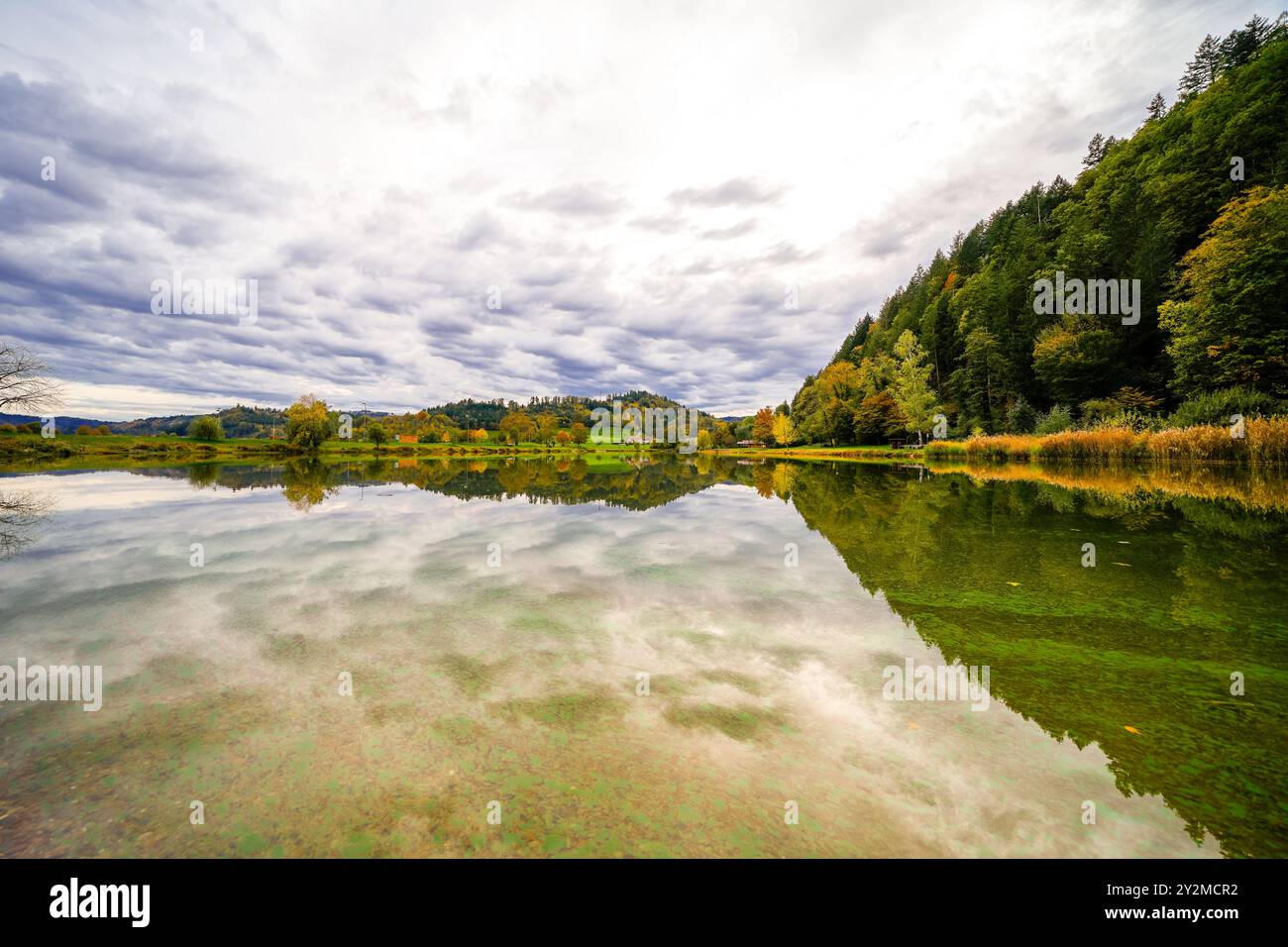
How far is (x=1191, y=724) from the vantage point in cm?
412

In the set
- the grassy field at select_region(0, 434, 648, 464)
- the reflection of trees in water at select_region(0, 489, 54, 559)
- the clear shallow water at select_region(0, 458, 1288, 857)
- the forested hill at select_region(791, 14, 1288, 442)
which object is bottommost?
the clear shallow water at select_region(0, 458, 1288, 857)

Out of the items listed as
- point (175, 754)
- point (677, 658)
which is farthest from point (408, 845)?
point (677, 658)

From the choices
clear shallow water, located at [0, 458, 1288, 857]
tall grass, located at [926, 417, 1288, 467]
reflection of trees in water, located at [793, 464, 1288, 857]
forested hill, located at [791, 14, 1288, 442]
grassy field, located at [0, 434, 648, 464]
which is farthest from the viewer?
grassy field, located at [0, 434, 648, 464]

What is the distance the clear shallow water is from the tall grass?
22438mm

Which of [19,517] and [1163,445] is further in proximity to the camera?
[1163,445]

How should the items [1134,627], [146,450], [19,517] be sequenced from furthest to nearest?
[146,450] → [19,517] → [1134,627]

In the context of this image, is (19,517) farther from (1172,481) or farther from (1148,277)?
(1148,277)

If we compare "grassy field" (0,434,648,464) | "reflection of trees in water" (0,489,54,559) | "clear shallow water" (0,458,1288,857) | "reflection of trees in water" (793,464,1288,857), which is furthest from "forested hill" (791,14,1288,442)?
"grassy field" (0,434,648,464)

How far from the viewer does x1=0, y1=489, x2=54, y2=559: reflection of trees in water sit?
1175 centimetres

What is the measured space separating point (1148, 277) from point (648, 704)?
63.9 m

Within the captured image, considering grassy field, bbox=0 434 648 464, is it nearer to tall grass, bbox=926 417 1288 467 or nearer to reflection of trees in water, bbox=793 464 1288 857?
reflection of trees in water, bbox=793 464 1288 857

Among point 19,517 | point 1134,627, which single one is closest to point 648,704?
point 1134,627

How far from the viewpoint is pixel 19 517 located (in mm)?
15547

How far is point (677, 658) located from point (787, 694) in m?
1.35
